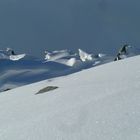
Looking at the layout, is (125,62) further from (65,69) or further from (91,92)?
(65,69)

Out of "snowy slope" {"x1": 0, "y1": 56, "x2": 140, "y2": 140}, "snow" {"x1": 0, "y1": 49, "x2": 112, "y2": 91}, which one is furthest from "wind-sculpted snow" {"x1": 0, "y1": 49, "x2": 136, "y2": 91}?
"snowy slope" {"x1": 0, "y1": 56, "x2": 140, "y2": 140}

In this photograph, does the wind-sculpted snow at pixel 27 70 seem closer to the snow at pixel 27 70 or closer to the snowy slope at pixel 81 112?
the snow at pixel 27 70

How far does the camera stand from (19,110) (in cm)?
441

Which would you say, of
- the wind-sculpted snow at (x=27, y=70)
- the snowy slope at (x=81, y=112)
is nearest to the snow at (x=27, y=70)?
the wind-sculpted snow at (x=27, y=70)

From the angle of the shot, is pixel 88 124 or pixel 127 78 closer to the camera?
pixel 88 124

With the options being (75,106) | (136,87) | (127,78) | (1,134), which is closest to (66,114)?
(75,106)

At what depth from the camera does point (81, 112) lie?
3.70 m

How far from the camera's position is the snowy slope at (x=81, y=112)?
10.8ft

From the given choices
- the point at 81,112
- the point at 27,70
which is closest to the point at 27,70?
the point at 27,70

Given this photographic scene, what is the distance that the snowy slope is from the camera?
3.28m

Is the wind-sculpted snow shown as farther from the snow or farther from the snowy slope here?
the snowy slope

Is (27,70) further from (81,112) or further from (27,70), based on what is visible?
(81,112)

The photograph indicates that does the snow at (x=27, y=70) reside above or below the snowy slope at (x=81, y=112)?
below

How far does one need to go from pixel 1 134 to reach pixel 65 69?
2015 centimetres
